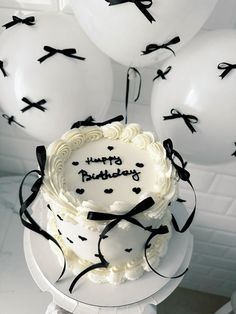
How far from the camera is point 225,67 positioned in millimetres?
595

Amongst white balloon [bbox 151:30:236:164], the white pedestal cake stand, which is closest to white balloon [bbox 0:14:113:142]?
white balloon [bbox 151:30:236:164]

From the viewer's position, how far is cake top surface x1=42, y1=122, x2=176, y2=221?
0.58 meters

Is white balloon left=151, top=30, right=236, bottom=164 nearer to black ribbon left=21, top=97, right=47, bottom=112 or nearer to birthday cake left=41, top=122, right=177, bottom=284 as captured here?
birthday cake left=41, top=122, right=177, bottom=284

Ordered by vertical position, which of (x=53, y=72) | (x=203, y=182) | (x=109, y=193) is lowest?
(x=203, y=182)

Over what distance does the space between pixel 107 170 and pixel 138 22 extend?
0.77 ft

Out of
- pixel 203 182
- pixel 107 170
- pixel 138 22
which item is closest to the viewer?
pixel 138 22

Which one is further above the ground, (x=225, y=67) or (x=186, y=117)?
(x=225, y=67)

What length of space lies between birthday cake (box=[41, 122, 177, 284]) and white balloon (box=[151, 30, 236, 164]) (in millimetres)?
66

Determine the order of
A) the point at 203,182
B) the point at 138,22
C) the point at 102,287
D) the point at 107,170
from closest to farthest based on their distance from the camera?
the point at 138,22, the point at 107,170, the point at 102,287, the point at 203,182

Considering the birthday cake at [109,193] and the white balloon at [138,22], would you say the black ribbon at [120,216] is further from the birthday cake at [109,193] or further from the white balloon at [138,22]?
the white balloon at [138,22]

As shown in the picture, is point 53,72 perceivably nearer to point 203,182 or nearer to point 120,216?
point 120,216

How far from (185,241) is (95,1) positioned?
1.69 ft

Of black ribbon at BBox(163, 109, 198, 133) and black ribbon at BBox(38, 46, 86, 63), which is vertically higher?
black ribbon at BBox(38, 46, 86, 63)

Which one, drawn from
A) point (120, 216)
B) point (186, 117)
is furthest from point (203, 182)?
point (120, 216)
